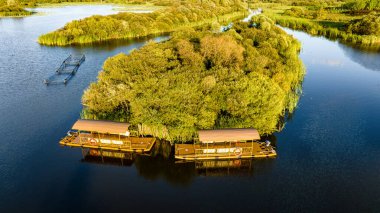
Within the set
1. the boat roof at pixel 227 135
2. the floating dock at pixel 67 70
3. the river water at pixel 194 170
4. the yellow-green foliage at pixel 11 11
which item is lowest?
the river water at pixel 194 170

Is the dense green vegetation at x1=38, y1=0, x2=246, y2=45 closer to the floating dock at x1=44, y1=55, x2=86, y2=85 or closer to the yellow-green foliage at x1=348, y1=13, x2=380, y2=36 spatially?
the floating dock at x1=44, y1=55, x2=86, y2=85

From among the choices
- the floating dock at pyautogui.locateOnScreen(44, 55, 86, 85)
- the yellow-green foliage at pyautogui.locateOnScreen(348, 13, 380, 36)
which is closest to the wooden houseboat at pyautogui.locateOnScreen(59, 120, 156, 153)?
the floating dock at pyautogui.locateOnScreen(44, 55, 86, 85)

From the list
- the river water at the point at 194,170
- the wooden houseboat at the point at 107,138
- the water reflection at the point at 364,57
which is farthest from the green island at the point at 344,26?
the wooden houseboat at the point at 107,138

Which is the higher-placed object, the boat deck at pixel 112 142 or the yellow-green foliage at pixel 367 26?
the yellow-green foliage at pixel 367 26

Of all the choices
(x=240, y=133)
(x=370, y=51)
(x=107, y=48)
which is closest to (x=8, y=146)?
(x=240, y=133)

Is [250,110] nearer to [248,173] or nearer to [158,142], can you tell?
[248,173]

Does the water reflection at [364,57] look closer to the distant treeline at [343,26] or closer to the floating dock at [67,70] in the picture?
the distant treeline at [343,26]

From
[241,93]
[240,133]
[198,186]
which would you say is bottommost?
[198,186]
